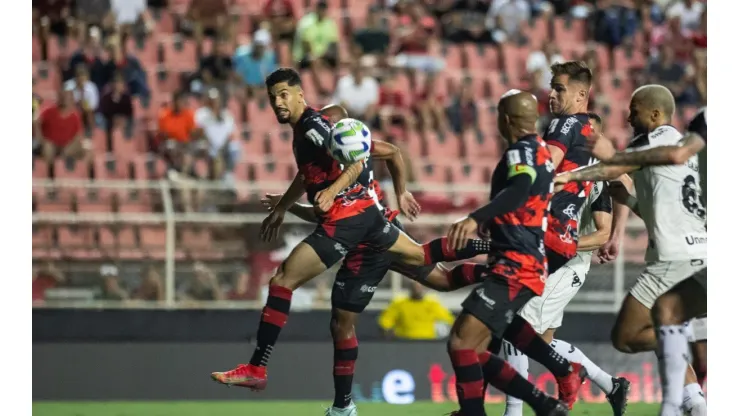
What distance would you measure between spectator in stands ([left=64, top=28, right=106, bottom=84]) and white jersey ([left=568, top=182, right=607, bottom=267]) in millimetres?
8892

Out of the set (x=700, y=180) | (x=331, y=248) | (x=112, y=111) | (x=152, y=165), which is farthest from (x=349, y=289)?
(x=112, y=111)

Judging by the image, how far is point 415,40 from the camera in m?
18.6

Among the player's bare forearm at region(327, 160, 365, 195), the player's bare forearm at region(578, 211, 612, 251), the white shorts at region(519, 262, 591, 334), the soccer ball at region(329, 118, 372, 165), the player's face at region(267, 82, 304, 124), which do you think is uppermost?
the player's face at region(267, 82, 304, 124)

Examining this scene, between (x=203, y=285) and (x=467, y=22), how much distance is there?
7.61 meters

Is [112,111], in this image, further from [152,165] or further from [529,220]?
[529,220]

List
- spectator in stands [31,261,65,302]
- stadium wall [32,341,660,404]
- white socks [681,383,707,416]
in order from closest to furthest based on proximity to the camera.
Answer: white socks [681,383,707,416]
stadium wall [32,341,660,404]
spectator in stands [31,261,65,302]

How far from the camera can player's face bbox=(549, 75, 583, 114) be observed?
8.45 meters

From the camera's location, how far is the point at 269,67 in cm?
1738

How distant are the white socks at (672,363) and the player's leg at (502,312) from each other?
2.20ft

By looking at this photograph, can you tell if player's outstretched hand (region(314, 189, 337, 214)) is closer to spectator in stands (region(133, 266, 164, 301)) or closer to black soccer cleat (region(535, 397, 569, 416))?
black soccer cleat (region(535, 397, 569, 416))

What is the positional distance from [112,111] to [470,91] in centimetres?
478

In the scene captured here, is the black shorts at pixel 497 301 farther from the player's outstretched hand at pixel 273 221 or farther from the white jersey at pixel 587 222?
the player's outstretched hand at pixel 273 221

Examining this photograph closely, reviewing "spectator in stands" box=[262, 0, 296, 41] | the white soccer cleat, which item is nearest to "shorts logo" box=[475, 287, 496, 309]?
the white soccer cleat

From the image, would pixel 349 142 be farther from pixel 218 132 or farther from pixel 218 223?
pixel 218 132
